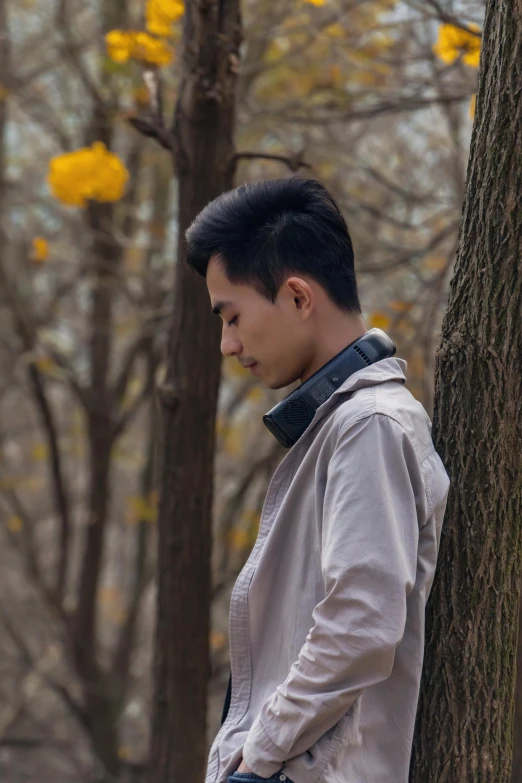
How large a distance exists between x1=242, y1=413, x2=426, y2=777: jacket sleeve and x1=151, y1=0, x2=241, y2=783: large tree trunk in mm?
1451

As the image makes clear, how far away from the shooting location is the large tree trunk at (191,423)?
2.73m

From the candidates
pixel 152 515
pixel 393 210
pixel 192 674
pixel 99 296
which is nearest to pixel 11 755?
pixel 152 515

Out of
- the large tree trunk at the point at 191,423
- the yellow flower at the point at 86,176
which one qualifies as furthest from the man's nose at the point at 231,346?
the yellow flower at the point at 86,176

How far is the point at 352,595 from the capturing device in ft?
4.65

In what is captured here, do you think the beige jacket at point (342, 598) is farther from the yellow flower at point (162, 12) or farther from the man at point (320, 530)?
the yellow flower at point (162, 12)

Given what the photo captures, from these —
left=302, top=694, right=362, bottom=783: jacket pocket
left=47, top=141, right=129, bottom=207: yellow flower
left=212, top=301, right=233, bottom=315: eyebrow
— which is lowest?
left=302, top=694, right=362, bottom=783: jacket pocket

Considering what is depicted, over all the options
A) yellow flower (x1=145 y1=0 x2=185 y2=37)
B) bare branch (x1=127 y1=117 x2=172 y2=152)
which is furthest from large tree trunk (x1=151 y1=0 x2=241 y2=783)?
yellow flower (x1=145 y1=0 x2=185 y2=37)

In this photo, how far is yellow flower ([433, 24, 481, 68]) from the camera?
131 inches

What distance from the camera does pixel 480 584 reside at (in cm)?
174

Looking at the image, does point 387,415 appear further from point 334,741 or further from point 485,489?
point 334,741

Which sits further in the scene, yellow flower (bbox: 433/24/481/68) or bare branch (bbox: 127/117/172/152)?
yellow flower (bbox: 433/24/481/68)

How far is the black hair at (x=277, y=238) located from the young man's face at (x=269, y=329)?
0.06 feet

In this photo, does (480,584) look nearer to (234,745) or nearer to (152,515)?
(234,745)

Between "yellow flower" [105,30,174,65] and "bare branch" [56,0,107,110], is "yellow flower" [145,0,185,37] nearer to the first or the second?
"yellow flower" [105,30,174,65]
